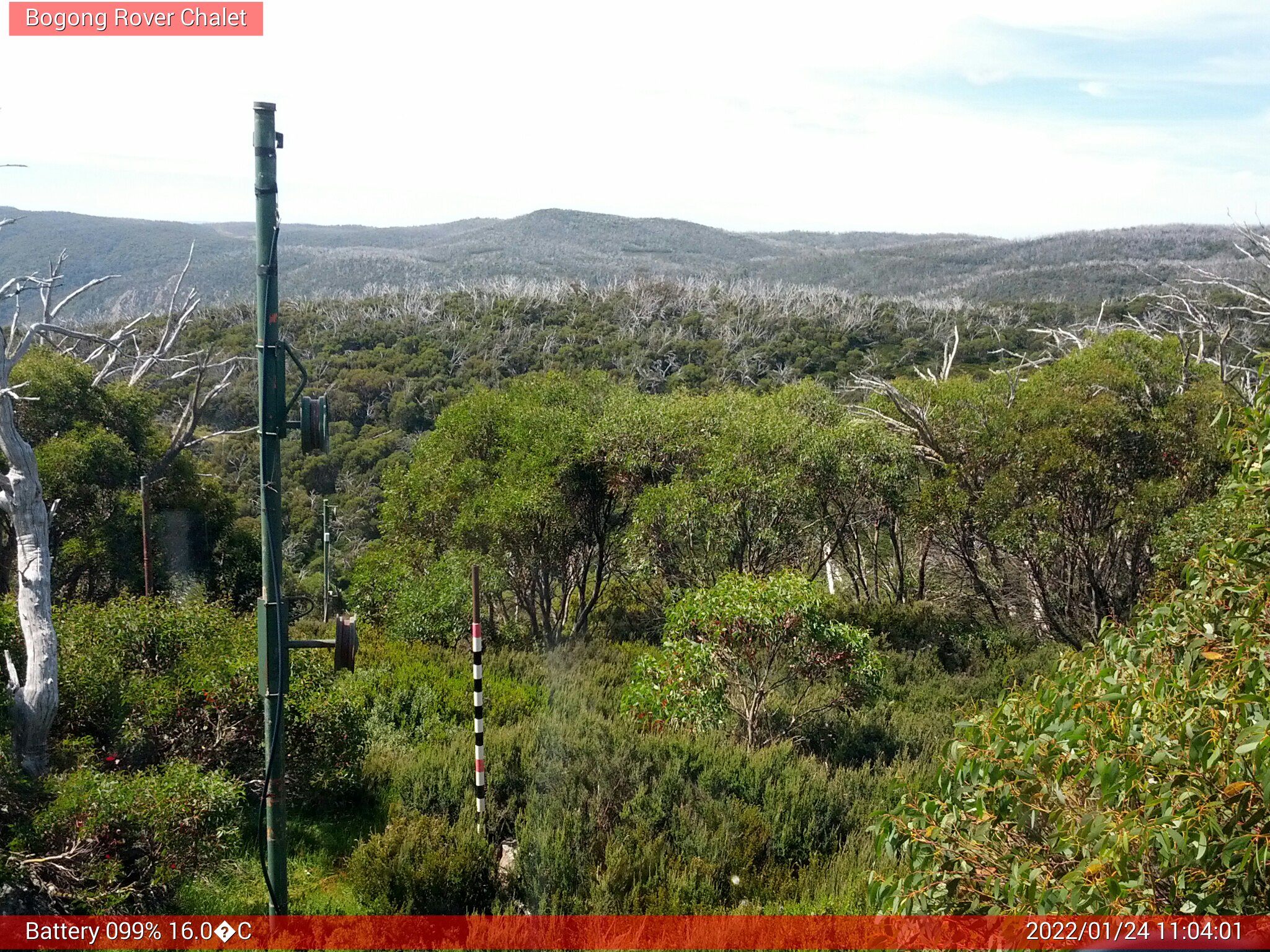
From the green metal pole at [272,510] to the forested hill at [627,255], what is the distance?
28409 millimetres

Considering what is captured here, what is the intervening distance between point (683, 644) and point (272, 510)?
490 cm

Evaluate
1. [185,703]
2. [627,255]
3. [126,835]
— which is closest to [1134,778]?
[126,835]

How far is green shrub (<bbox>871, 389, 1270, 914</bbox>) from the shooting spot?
2.74m

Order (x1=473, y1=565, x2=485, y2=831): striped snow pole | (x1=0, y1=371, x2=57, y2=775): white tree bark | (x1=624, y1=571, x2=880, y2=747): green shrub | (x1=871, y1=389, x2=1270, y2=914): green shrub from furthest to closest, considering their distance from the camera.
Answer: (x1=624, y1=571, x2=880, y2=747): green shrub → (x1=473, y1=565, x2=485, y2=831): striped snow pole → (x1=0, y1=371, x2=57, y2=775): white tree bark → (x1=871, y1=389, x2=1270, y2=914): green shrub

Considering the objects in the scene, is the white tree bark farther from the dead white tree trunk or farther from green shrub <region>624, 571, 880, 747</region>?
green shrub <region>624, 571, 880, 747</region>

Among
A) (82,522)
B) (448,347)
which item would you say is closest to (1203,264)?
(448,347)

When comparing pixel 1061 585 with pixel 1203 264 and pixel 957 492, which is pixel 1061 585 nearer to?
pixel 957 492

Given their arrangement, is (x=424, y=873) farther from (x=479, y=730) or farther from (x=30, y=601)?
(x=30, y=601)

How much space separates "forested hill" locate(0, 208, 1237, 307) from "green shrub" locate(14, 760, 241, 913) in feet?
89.7

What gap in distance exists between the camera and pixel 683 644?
895 cm

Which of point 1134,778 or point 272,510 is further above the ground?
point 272,510

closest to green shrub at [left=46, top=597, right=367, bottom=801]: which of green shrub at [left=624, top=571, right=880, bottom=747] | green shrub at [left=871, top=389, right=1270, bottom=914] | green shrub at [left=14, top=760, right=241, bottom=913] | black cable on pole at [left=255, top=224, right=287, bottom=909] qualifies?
green shrub at [left=14, top=760, right=241, bottom=913]

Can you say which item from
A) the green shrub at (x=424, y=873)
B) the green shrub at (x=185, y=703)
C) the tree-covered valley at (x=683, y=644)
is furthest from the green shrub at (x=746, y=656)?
the green shrub at (x=424, y=873)

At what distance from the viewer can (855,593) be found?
61.6 feet
